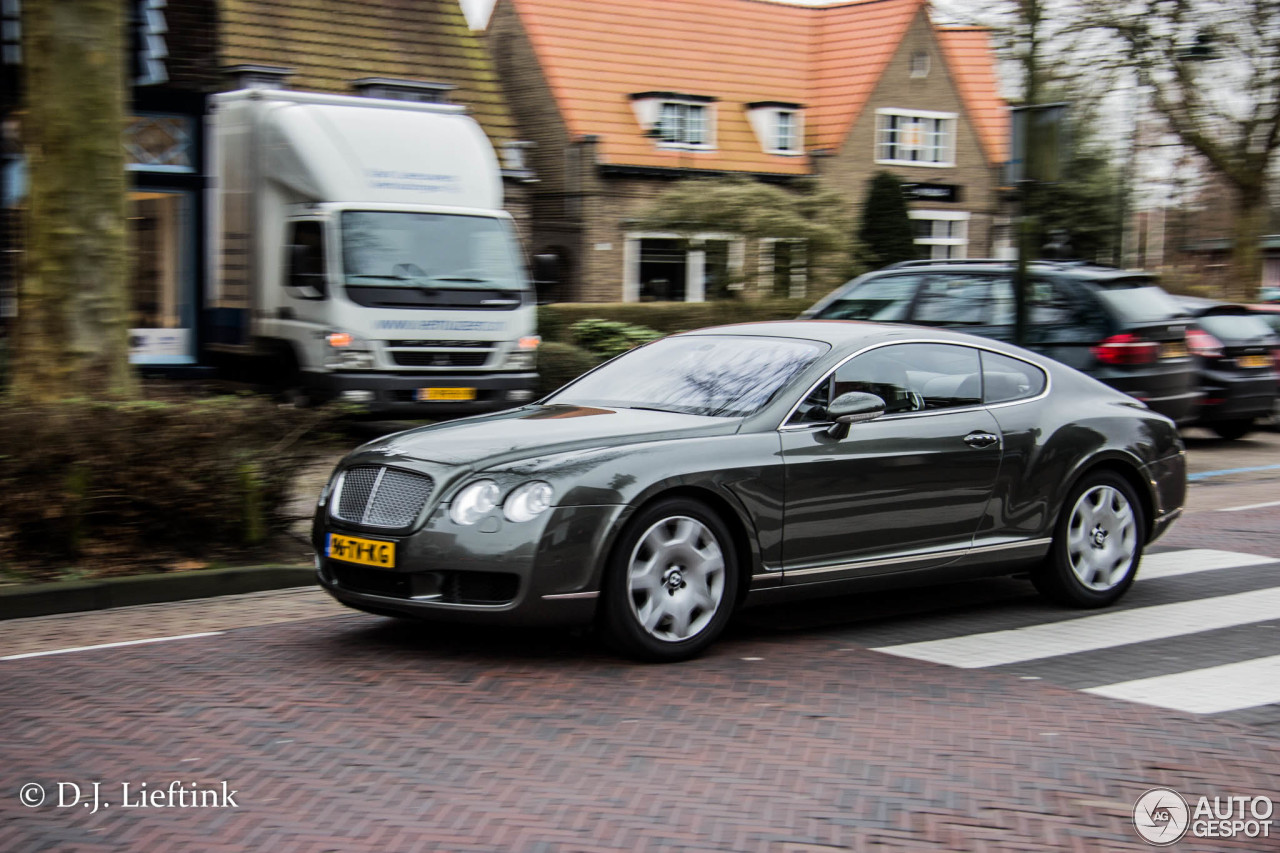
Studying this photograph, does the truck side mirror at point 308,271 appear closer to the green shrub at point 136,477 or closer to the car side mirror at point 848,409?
the green shrub at point 136,477

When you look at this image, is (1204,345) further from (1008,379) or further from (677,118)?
(677,118)

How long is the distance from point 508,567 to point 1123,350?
8.94 m

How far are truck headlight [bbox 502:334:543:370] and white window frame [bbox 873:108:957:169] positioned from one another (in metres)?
23.9

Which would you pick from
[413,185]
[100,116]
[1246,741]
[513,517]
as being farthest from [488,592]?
[413,185]

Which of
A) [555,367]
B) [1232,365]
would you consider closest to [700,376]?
[555,367]

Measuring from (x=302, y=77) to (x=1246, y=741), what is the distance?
21191 mm

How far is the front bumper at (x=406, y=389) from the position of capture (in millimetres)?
14031

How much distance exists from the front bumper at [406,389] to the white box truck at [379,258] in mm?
13

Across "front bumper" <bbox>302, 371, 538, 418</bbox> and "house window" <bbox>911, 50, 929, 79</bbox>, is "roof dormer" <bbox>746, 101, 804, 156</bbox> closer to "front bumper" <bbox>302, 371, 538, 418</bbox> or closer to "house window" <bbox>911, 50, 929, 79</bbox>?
"house window" <bbox>911, 50, 929, 79</bbox>

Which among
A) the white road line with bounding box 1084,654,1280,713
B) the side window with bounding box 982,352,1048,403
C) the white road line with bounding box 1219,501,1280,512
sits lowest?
the white road line with bounding box 1219,501,1280,512

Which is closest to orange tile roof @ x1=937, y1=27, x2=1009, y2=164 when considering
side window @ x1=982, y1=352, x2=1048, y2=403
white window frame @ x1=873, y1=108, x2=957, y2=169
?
white window frame @ x1=873, y1=108, x2=957, y2=169

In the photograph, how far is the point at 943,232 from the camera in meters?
39.0

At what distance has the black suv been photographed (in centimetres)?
1318

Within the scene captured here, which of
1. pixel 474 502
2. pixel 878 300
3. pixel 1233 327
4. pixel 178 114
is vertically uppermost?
pixel 178 114
